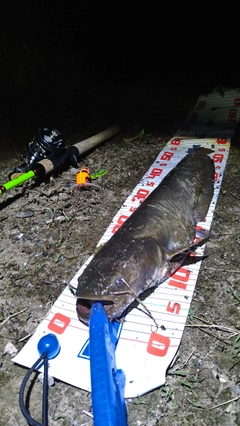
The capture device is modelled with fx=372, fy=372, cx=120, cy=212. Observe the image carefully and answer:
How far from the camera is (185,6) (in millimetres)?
4789

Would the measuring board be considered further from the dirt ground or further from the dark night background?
the dark night background

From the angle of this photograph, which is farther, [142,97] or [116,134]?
[142,97]

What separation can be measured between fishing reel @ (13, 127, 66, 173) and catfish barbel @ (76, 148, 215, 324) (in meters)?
1.14

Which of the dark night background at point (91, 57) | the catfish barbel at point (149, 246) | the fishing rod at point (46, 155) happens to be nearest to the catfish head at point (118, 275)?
the catfish barbel at point (149, 246)

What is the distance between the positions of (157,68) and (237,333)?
407 cm

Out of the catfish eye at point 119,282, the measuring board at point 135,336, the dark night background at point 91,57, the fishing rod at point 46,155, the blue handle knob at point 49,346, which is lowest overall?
the measuring board at point 135,336

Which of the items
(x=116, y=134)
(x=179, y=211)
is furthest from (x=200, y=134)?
(x=179, y=211)

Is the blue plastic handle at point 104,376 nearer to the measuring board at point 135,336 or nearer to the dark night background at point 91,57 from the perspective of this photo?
the measuring board at point 135,336

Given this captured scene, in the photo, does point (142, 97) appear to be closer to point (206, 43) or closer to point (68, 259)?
point (206, 43)

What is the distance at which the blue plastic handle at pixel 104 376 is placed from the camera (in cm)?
150

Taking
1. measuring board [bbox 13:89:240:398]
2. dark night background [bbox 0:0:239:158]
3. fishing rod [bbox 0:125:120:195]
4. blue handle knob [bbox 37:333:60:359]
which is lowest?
measuring board [bbox 13:89:240:398]

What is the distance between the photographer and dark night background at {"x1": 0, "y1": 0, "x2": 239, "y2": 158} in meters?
3.74

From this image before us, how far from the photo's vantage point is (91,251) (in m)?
2.66

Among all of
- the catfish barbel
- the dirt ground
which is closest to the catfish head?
the catfish barbel
